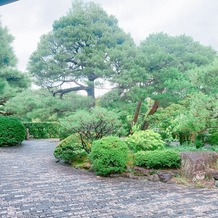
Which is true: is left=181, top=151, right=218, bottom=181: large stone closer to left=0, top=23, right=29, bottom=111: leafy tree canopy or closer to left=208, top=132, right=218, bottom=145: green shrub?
left=208, top=132, right=218, bottom=145: green shrub

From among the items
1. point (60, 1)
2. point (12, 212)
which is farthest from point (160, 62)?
point (60, 1)

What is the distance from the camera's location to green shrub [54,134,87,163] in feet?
30.0

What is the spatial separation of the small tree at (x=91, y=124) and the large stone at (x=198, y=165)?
107 inches

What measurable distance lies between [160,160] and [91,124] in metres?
2.63

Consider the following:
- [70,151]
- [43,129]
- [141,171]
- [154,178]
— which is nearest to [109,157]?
[141,171]

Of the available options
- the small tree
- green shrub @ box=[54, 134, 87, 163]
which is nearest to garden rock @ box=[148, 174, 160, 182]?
the small tree

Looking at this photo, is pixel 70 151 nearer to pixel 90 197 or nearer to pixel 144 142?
pixel 144 142

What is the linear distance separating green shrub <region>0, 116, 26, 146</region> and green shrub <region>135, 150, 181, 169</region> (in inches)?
310

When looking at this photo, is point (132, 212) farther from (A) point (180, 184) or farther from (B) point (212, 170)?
(B) point (212, 170)

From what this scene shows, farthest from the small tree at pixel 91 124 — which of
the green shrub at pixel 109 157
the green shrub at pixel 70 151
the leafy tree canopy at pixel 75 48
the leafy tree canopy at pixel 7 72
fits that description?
the leafy tree canopy at pixel 75 48

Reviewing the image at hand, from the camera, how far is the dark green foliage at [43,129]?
1893cm

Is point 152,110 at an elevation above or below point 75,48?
below

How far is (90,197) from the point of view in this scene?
5.58 m

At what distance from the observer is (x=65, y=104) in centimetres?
1211
